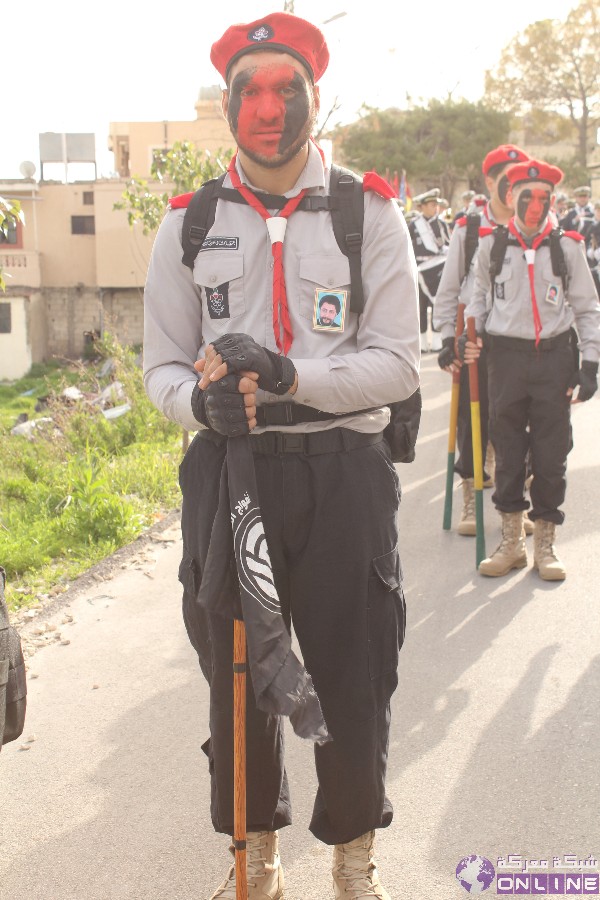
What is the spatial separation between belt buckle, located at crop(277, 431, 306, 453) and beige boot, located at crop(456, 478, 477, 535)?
426cm

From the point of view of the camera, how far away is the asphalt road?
3.31m

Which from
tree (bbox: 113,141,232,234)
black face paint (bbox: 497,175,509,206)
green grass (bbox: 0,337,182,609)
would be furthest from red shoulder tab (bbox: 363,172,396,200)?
tree (bbox: 113,141,232,234)

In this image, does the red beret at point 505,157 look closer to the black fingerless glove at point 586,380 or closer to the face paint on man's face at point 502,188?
the face paint on man's face at point 502,188

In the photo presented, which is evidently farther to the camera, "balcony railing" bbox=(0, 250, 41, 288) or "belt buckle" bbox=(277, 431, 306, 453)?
"balcony railing" bbox=(0, 250, 41, 288)

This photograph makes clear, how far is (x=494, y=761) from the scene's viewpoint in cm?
389

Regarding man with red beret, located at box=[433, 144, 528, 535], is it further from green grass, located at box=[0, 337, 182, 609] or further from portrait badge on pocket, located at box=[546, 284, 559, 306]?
green grass, located at box=[0, 337, 182, 609]

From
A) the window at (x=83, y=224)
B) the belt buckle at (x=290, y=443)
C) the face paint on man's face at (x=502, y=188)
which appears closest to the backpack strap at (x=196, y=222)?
the belt buckle at (x=290, y=443)

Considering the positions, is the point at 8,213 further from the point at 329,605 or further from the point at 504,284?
the point at 329,605

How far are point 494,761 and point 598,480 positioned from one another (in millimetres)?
4784

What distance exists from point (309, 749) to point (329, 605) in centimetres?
138

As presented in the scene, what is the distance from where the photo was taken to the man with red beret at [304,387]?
2.80 metres

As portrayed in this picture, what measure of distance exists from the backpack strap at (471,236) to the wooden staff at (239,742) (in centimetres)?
465

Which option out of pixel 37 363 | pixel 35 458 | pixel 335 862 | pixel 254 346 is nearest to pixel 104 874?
pixel 335 862

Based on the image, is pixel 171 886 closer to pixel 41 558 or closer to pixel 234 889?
pixel 234 889
